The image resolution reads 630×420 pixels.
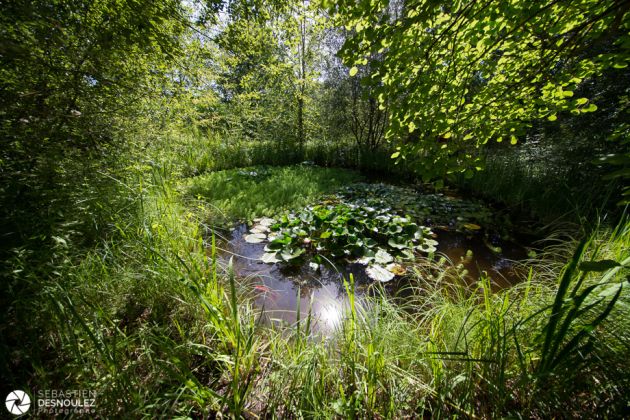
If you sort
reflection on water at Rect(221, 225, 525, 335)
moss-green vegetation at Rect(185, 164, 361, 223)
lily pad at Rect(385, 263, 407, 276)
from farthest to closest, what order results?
moss-green vegetation at Rect(185, 164, 361, 223) < lily pad at Rect(385, 263, 407, 276) < reflection on water at Rect(221, 225, 525, 335)

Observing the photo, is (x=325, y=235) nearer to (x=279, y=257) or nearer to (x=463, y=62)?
(x=279, y=257)

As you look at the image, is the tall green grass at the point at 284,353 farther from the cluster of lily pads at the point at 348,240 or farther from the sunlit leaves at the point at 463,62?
the cluster of lily pads at the point at 348,240

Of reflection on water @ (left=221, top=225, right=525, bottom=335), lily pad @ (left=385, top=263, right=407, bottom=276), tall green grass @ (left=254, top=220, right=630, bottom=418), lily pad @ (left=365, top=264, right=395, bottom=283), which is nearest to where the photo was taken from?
tall green grass @ (left=254, top=220, right=630, bottom=418)

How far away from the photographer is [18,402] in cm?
105

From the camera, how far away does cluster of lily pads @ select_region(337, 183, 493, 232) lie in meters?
4.30

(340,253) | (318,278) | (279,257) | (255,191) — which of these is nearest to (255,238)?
(279,257)

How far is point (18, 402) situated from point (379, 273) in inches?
105

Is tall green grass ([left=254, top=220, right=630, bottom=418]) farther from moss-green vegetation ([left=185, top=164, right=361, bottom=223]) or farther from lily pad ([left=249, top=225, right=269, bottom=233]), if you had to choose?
moss-green vegetation ([left=185, top=164, right=361, bottom=223])

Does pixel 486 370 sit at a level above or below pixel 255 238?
above

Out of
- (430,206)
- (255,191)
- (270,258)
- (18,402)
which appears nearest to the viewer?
(18,402)

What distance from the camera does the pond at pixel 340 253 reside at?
8.17 feet

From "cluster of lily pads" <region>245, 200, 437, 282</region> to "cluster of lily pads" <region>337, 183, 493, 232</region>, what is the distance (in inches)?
33.6

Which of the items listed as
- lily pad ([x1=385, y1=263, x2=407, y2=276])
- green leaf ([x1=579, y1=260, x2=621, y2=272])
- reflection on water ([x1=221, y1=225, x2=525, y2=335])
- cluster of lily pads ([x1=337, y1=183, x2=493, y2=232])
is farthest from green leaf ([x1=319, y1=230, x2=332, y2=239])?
green leaf ([x1=579, y1=260, x2=621, y2=272])

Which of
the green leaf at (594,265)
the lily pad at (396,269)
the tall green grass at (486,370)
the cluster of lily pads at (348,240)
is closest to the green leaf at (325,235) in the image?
the cluster of lily pads at (348,240)
